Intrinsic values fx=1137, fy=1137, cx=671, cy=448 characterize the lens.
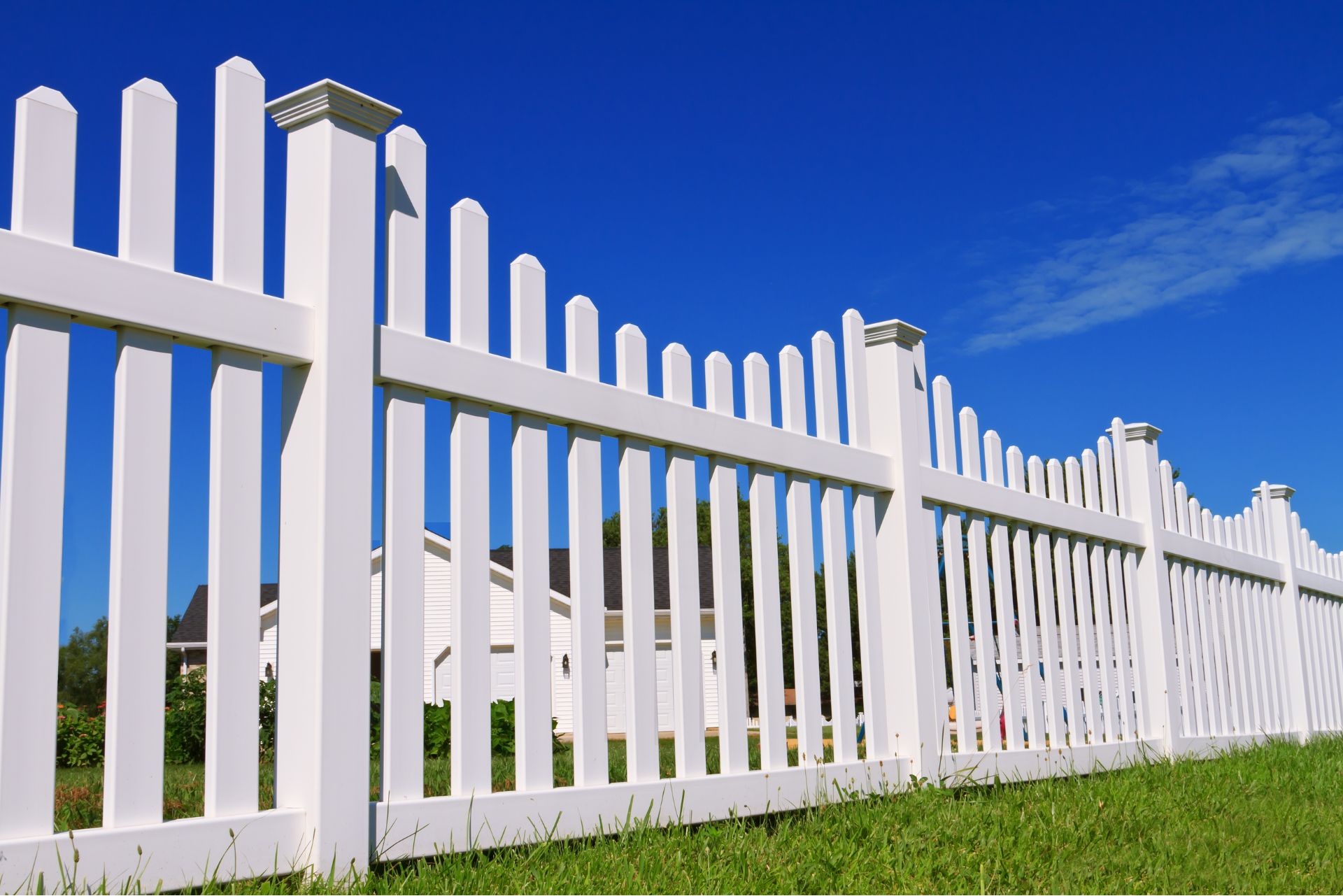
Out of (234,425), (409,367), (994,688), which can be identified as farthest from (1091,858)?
(234,425)

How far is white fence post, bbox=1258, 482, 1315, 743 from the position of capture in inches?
330

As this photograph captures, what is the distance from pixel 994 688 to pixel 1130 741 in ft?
4.40

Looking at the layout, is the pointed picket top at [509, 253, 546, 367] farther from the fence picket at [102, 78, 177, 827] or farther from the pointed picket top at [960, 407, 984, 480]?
the pointed picket top at [960, 407, 984, 480]

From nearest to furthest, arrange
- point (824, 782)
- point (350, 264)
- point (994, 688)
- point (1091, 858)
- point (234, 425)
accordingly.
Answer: point (234, 425)
point (350, 264)
point (1091, 858)
point (824, 782)
point (994, 688)

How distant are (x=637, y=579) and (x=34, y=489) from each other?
1713 mm

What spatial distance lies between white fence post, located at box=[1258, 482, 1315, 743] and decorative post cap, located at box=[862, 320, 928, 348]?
525 centimetres

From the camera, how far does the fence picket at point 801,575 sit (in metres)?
4.04

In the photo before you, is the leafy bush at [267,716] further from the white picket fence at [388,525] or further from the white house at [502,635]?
the white picket fence at [388,525]

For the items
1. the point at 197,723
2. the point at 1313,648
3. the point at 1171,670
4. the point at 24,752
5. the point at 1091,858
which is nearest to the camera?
the point at 24,752

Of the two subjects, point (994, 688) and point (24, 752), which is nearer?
point (24, 752)

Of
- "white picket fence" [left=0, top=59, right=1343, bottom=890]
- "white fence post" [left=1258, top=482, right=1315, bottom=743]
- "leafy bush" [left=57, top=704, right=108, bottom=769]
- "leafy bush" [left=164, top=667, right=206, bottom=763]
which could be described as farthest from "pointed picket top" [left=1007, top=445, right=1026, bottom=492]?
"leafy bush" [left=57, top=704, right=108, bottom=769]

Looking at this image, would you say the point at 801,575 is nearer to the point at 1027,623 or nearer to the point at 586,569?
the point at 586,569

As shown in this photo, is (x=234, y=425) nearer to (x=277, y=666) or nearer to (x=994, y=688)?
(x=277, y=666)

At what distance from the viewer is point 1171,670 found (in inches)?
253
